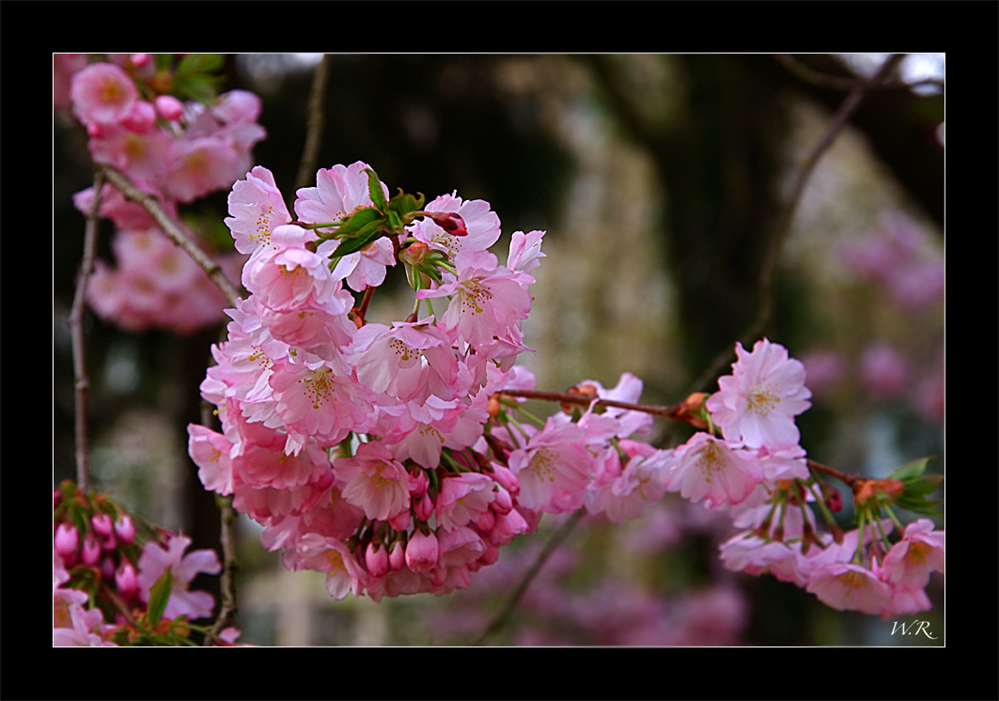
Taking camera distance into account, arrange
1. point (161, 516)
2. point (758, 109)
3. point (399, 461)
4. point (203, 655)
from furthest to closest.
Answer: point (161, 516) → point (758, 109) → point (203, 655) → point (399, 461)

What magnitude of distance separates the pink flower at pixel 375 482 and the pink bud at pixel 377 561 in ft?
0.16

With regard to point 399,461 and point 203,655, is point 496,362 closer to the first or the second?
point 399,461

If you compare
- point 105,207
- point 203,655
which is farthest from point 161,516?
point 203,655

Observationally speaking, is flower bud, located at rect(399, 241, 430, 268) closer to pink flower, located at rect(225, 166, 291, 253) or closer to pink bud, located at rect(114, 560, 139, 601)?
pink flower, located at rect(225, 166, 291, 253)

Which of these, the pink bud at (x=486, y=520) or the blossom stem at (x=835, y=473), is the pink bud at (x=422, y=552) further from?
the blossom stem at (x=835, y=473)

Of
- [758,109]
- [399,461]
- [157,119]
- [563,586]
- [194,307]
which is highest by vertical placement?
[758,109]

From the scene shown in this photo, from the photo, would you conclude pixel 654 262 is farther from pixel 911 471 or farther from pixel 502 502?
pixel 502 502

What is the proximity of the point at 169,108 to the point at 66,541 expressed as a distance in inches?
28.0

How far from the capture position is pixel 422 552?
0.78 metres

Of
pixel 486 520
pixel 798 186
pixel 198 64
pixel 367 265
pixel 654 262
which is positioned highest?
pixel 654 262

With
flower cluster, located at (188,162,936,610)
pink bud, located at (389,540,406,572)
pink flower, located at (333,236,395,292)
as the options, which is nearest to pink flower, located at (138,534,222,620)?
flower cluster, located at (188,162,936,610)

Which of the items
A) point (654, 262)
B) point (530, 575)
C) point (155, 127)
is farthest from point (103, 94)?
point (654, 262)

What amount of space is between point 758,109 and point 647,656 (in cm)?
255

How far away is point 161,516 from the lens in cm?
494
